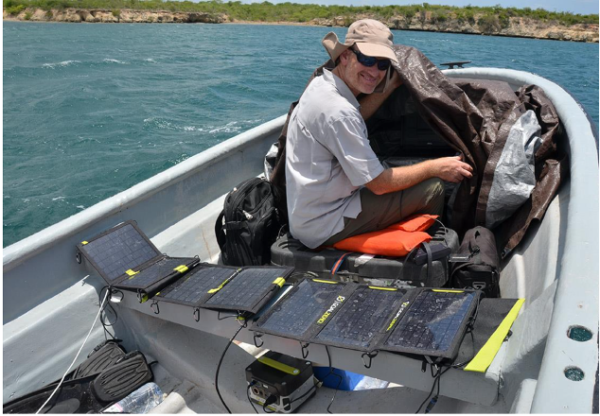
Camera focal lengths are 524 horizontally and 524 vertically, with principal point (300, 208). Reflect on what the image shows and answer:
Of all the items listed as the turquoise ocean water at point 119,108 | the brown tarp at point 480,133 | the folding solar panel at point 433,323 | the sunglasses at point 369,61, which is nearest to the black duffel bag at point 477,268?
the brown tarp at point 480,133

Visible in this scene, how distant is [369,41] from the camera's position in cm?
230

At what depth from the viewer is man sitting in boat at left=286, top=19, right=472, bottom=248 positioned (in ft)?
7.38

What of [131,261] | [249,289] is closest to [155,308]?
[131,261]

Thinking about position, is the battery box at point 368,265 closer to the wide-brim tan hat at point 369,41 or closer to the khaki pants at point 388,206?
the khaki pants at point 388,206

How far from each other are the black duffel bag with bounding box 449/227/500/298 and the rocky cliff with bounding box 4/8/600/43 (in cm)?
4768

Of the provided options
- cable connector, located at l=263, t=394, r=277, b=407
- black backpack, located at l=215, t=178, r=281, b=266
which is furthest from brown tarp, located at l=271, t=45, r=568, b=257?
cable connector, located at l=263, t=394, r=277, b=407

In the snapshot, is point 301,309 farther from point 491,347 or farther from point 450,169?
point 450,169

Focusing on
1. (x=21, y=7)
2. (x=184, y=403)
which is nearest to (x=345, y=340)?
(x=184, y=403)

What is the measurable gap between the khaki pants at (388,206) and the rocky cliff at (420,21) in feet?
156

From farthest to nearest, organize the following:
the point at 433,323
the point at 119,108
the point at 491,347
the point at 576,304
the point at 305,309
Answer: the point at 119,108
the point at 305,309
the point at 433,323
the point at 491,347
the point at 576,304

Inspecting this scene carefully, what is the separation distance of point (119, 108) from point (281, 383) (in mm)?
11206

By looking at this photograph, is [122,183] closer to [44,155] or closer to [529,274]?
[44,155]

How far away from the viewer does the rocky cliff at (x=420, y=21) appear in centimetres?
4584

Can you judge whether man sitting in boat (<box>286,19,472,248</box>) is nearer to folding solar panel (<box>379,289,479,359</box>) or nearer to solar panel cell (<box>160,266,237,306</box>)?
solar panel cell (<box>160,266,237,306</box>)
